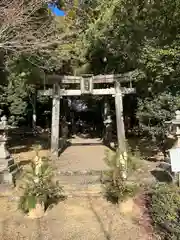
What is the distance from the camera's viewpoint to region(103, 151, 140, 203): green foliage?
A: 5641 millimetres

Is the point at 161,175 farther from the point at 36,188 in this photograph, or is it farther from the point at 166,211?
the point at 36,188

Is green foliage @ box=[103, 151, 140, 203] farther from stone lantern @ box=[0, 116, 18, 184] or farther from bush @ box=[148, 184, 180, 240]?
stone lantern @ box=[0, 116, 18, 184]

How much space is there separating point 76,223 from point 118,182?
116 cm

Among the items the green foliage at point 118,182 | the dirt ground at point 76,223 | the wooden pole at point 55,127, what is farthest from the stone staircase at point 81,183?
the wooden pole at point 55,127

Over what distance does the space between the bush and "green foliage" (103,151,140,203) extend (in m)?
0.51

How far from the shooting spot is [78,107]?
26984mm

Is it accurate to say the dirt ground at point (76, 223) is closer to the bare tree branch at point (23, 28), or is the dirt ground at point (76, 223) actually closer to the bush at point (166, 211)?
the bush at point (166, 211)

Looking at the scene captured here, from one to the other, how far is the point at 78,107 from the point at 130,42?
695 inches

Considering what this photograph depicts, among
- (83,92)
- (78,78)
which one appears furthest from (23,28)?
(83,92)

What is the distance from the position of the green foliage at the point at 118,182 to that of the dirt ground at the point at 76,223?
0.34 m

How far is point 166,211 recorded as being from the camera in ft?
16.3

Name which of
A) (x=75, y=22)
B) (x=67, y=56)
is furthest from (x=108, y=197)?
(x=75, y=22)

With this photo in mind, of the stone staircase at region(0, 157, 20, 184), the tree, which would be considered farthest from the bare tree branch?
the stone staircase at region(0, 157, 20, 184)

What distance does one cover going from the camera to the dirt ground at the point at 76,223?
470 cm
